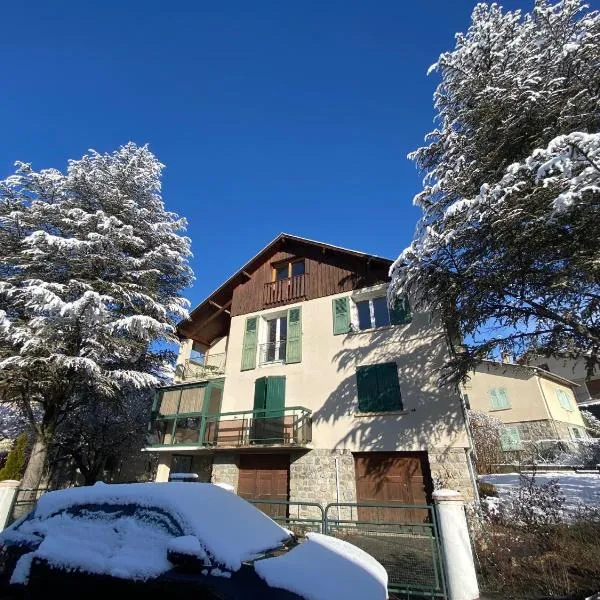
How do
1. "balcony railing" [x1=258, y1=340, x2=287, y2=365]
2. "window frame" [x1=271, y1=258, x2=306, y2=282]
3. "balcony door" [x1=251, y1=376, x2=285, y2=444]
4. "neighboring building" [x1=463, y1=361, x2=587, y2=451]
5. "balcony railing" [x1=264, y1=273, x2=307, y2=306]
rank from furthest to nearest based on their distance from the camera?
"neighboring building" [x1=463, y1=361, x2=587, y2=451] → "window frame" [x1=271, y1=258, x2=306, y2=282] → "balcony railing" [x1=264, y1=273, x2=307, y2=306] → "balcony railing" [x1=258, y1=340, x2=287, y2=365] → "balcony door" [x1=251, y1=376, x2=285, y2=444]

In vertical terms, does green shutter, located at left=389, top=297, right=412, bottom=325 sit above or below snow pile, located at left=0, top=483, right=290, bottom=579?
above

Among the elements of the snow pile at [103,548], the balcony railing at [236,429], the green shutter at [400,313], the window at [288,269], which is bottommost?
the snow pile at [103,548]

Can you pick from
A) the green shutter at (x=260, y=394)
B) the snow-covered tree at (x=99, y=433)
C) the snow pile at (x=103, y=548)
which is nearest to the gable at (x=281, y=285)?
the green shutter at (x=260, y=394)

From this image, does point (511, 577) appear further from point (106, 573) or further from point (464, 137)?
point (464, 137)

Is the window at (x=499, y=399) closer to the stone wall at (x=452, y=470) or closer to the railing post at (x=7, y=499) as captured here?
the stone wall at (x=452, y=470)

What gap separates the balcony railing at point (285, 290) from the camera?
1600 centimetres

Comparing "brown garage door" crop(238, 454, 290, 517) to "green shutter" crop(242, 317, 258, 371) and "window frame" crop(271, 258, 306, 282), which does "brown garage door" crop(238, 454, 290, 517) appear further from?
"window frame" crop(271, 258, 306, 282)

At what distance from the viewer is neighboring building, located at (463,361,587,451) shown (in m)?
22.0

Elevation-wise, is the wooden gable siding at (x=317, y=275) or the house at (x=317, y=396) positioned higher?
the wooden gable siding at (x=317, y=275)

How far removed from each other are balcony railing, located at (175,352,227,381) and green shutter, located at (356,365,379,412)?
671 centimetres

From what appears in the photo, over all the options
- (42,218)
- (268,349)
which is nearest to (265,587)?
(268,349)

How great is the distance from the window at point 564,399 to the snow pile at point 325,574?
2776 cm

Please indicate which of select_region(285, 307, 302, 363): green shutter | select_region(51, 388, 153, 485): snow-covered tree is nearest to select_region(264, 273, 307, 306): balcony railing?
select_region(285, 307, 302, 363): green shutter

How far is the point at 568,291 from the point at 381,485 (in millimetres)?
7779
